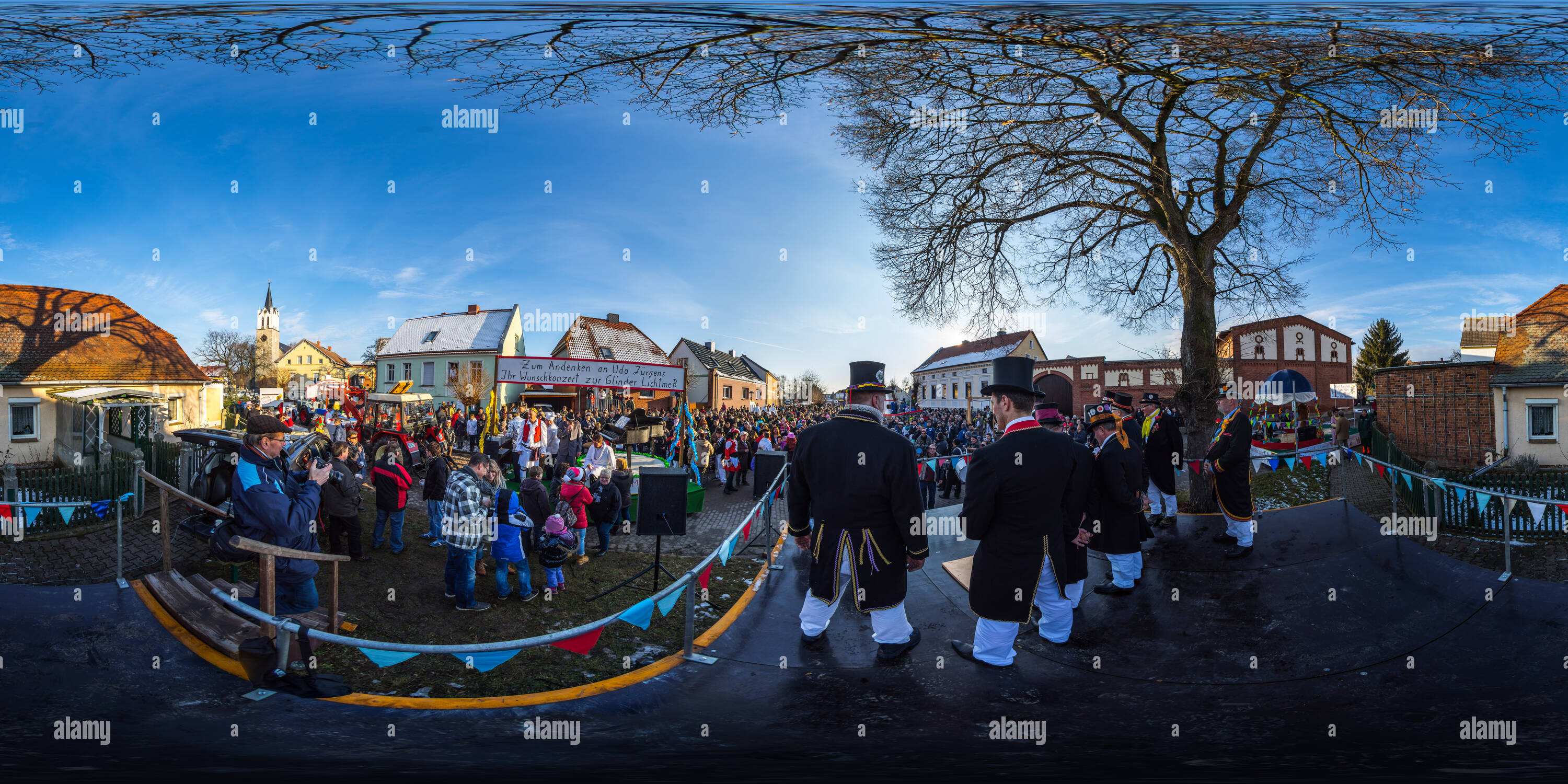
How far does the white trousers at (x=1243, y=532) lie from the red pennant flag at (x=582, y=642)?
19.2ft

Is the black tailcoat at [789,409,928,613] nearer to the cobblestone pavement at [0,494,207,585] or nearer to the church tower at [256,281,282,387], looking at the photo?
the church tower at [256,281,282,387]

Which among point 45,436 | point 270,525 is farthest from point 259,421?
point 45,436

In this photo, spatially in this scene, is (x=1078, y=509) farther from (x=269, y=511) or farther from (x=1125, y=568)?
(x=269, y=511)

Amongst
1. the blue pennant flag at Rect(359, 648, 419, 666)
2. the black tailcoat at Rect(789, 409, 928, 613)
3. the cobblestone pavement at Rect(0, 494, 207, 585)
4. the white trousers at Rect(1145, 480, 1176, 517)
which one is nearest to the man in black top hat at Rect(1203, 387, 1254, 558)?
the white trousers at Rect(1145, 480, 1176, 517)

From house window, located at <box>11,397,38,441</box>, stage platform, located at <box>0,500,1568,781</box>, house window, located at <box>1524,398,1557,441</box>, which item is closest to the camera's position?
stage platform, located at <box>0,500,1568,781</box>

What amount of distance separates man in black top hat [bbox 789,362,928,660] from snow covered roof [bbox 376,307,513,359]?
3917 millimetres

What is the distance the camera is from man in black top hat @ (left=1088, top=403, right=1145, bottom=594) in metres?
4.22

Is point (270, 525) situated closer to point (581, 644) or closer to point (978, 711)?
point (581, 644)

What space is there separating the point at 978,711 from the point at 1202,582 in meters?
3.12

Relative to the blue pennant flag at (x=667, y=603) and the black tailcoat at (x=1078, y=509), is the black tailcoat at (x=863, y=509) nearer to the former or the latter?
the blue pennant flag at (x=667, y=603)

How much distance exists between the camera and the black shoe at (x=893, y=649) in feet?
10.0

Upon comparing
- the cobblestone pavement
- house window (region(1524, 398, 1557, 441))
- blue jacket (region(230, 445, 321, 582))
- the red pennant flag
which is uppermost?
house window (region(1524, 398, 1557, 441))

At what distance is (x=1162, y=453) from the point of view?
20.2 ft

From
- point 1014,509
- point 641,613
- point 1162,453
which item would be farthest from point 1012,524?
point 1162,453
